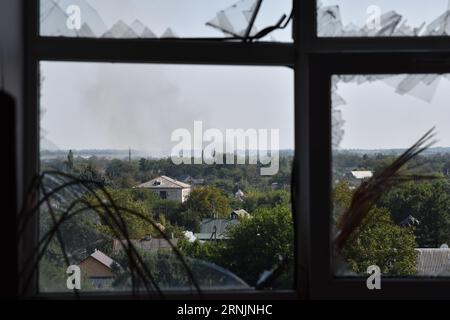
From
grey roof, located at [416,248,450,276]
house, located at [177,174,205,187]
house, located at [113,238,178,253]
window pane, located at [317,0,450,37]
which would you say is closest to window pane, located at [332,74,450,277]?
grey roof, located at [416,248,450,276]

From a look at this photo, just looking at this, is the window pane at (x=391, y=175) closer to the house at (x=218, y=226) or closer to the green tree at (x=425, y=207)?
the green tree at (x=425, y=207)

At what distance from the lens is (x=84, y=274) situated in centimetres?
174

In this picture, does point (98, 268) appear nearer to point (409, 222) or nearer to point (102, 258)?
point (102, 258)

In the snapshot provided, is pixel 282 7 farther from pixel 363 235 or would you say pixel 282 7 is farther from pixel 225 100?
pixel 363 235

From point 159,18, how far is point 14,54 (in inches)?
18.8

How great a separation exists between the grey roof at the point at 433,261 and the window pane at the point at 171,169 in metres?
0.44

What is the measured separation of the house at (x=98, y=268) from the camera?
1744 mm

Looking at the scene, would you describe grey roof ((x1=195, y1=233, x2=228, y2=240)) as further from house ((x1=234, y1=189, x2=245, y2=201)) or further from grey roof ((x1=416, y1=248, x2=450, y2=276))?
grey roof ((x1=416, y1=248, x2=450, y2=276))

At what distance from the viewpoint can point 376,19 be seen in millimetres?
1818

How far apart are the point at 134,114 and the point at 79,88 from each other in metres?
0.20

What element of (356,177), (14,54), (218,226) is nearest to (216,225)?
(218,226)
